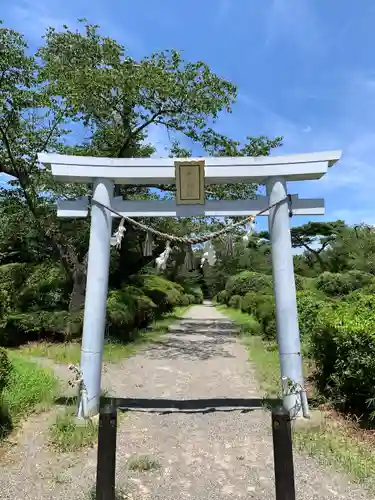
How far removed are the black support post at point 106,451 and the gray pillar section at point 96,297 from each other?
2.44 metres

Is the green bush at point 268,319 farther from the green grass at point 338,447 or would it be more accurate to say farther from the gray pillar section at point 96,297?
the gray pillar section at point 96,297

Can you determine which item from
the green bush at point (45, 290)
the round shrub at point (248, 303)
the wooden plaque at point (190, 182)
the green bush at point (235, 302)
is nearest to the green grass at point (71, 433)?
the wooden plaque at point (190, 182)

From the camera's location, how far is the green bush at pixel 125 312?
12211 millimetres

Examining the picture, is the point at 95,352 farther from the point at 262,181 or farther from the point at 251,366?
the point at 251,366

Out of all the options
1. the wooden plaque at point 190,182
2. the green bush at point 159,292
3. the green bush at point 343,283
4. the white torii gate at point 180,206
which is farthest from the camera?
the green bush at point 343,283

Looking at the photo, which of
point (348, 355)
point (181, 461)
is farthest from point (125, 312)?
point (181, 461)

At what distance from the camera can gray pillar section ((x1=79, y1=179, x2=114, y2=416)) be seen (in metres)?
5.52

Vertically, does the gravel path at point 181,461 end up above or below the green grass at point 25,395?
below

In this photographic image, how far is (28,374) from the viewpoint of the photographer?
273 inches

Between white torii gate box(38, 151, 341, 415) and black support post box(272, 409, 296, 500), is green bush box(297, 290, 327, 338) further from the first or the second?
black support post box(272, 409, 296, 500)

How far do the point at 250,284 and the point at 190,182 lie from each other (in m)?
21.0

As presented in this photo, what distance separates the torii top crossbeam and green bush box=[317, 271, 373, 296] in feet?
53.5

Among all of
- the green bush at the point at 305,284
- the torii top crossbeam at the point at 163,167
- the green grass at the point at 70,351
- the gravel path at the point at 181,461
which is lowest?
the gravel path at the point at 181,461

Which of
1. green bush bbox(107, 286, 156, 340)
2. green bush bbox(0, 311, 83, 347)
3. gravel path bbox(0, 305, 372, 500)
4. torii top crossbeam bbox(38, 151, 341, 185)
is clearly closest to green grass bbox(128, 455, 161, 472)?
gravel path bbox(0, 305, 372, 500)
